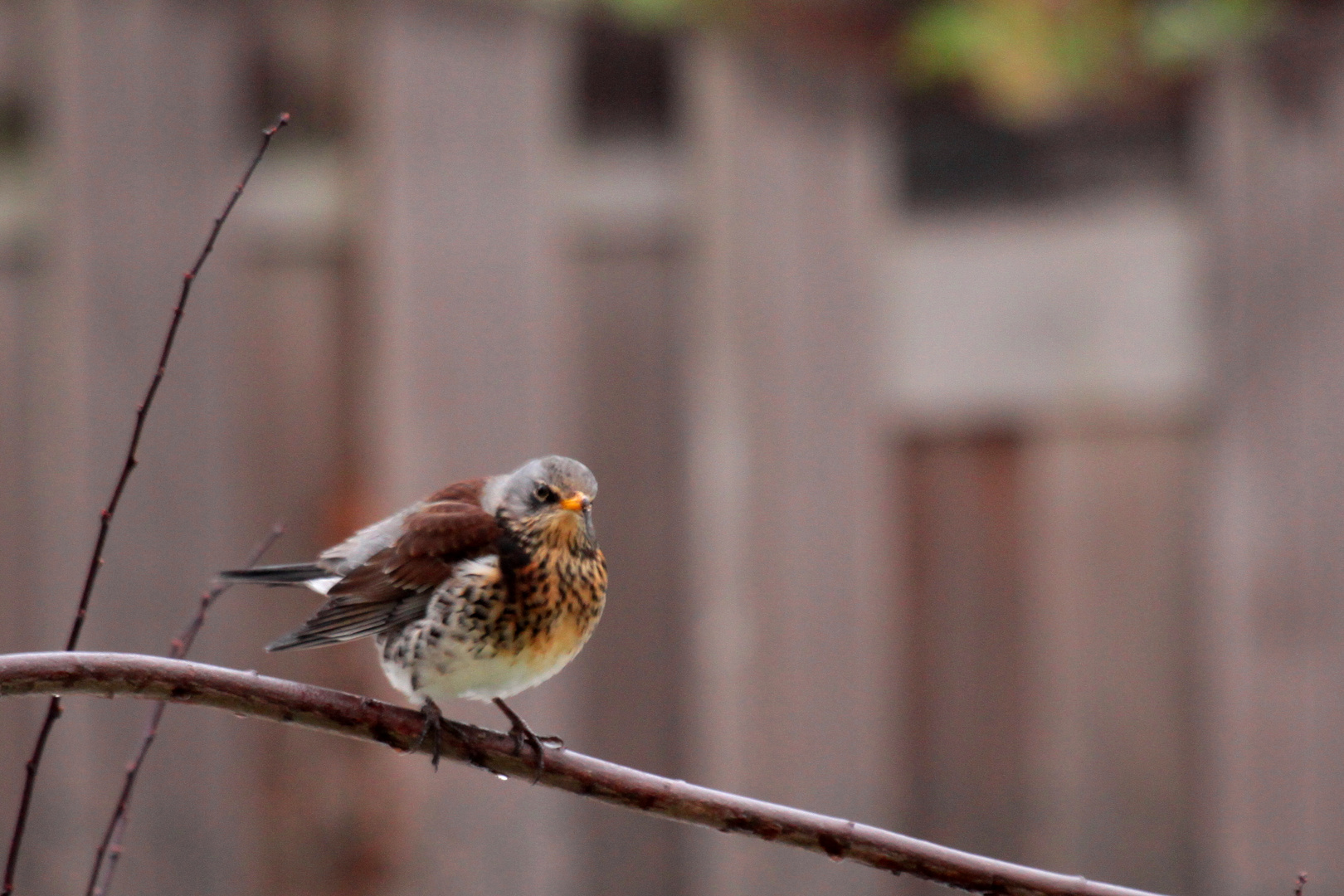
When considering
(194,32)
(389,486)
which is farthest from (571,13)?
(389,486)

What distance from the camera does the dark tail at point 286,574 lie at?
1400 millimetres

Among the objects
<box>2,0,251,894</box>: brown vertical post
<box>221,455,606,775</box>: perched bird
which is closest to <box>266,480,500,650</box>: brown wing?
<box>221,455,606,775</box>: perched bird

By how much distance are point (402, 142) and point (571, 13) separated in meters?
0.37

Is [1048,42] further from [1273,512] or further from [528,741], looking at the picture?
[528,741]

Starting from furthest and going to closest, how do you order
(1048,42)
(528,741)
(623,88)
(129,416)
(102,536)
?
(623,88), (1048,42), (129,416), (528,741), (102,536)

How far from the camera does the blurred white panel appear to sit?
2.58 meters

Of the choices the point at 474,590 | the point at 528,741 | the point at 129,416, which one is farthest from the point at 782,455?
the point at 528,741

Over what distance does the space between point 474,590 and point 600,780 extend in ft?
1.12

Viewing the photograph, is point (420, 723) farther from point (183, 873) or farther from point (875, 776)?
point (875, 776)

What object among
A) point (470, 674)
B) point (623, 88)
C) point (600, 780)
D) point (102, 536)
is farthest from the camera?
point (623, 88)

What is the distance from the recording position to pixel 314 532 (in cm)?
235

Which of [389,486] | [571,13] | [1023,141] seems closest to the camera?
[389,486]

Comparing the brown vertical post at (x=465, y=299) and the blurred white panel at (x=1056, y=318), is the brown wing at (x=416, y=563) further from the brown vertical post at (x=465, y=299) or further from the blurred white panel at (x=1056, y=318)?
the blurred white panel at (x=1056, y=318)

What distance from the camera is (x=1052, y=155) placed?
2688 mm
